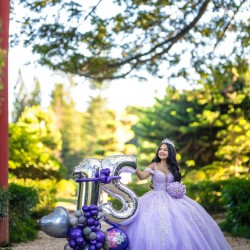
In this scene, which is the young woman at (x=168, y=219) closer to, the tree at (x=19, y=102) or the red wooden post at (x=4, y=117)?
the red wooden post at (x=4, y=117)

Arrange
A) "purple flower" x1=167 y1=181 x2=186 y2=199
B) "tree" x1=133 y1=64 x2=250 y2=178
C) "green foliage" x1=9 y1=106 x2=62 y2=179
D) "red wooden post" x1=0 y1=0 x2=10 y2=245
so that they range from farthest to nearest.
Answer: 1. "tree" x1=133 y1=64 x2=250 y2=178
2. "green foliage" x1=9 y1=106 x2=62 y2=179
3. "red wooden post" x1=0 y1=0 x2=10 y2=245
4. "purple flower" x1=167 y1=181 x2=186 y2=199

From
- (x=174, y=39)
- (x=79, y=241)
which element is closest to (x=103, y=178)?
(x=79, y=241)

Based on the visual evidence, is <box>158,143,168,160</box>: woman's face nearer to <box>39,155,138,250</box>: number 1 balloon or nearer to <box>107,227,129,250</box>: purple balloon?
<box>39,155,138,250</box>: number 1 balloon

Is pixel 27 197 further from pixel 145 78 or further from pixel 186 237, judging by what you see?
pixel 186 237

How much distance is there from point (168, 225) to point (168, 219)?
0.08 metres

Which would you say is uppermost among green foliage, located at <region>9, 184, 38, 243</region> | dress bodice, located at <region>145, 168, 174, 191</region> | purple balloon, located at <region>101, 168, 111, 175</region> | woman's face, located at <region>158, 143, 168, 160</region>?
woman's face, located at <region>158, 143, 168, 160</region>

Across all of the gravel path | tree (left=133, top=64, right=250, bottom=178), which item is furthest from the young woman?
tree (left=133, top=64, right=250, bottom=178)

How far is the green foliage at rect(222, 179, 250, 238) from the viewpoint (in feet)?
31.7

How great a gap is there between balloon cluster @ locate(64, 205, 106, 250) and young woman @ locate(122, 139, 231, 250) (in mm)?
433

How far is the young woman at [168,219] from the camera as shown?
553 cm

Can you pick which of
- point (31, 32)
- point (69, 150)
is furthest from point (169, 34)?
point (69, 150)

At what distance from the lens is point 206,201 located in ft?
43.7

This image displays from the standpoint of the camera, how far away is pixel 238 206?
32.1 ft

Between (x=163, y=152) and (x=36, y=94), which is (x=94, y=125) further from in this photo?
(x=163, y=152)
